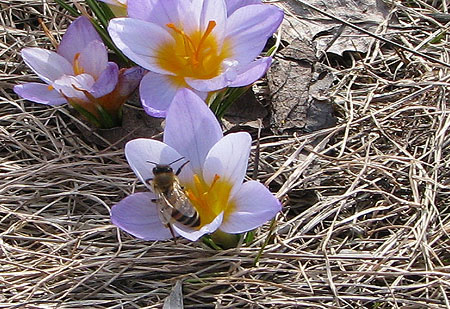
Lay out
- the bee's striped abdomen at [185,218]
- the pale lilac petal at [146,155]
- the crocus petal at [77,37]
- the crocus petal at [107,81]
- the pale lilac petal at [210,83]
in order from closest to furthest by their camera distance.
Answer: the bee's striped abdomen at [185,218], the pale lilac petal at [146,155], the pale lilac petal at [210,83], the crocus petal at [107,81], the crocus petal at [77,37]

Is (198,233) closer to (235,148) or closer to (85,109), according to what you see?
(235,148)

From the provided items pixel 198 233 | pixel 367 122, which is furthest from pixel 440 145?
pixel 198 233

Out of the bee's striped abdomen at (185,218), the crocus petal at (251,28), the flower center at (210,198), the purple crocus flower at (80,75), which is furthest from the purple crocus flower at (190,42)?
the bee's striped abdomen at (185,218)

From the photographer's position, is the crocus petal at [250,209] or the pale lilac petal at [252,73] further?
the pale lilac petal at [252,73]

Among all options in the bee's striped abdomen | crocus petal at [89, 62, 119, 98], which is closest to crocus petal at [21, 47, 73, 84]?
crocus petal at [89, 62, 119, 98]

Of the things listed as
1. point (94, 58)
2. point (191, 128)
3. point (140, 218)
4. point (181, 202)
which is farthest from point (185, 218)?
point (94, 58)

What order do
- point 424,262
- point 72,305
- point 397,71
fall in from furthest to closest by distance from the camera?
point 397,71, point 424,262, point 72,305

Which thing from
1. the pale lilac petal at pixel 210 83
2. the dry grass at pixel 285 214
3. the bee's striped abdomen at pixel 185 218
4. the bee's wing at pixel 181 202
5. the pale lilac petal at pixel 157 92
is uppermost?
the pale lilac petal at pixel 210 83

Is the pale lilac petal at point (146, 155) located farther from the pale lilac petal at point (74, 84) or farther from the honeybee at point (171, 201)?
the pale lilac petal at point (74, 84)
